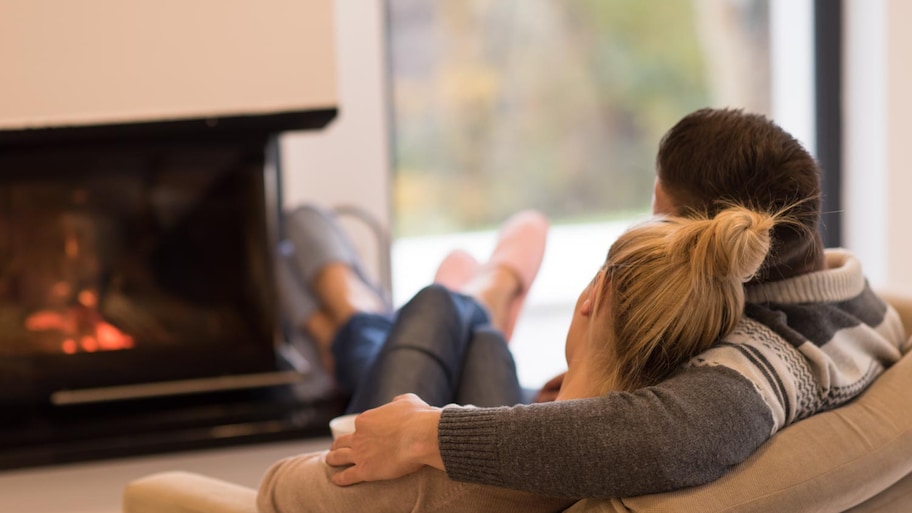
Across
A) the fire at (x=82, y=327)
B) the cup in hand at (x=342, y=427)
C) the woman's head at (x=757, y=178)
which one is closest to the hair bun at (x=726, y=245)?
the woman's head at (x=757, y=178)

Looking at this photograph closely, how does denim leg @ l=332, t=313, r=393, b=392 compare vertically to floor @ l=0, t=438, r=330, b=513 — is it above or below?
above

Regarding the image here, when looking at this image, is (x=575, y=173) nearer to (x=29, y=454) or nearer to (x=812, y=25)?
(x=812, y=25)

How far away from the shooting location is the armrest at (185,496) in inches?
49.8

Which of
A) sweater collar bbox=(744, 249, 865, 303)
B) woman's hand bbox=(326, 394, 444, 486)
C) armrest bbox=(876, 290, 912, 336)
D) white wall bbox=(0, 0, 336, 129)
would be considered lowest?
woman's hand bbox=(326, 394, 444, 486)

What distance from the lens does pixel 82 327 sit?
2.28 meters

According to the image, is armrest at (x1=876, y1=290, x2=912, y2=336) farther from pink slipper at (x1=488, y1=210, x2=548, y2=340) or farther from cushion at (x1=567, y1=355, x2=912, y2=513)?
pink slipper at (x1=488, y1=210, x2=548, y2=340)

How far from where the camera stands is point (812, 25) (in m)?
3.28

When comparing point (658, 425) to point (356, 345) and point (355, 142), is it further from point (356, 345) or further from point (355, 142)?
point (355, 142)

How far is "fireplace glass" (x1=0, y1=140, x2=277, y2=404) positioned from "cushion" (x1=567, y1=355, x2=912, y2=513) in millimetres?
1406

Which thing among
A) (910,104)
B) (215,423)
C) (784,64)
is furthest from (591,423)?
(784,64)

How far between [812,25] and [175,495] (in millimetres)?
2663

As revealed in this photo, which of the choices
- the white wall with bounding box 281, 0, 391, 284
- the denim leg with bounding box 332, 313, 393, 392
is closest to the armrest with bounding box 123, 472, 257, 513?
the denim leg with bounding box 332, 313, 393, 392

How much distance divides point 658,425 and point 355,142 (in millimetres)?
2035

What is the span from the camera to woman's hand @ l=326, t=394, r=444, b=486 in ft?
Result: 3.58
